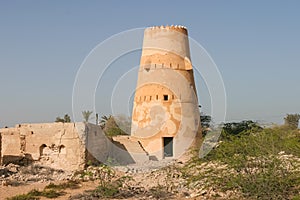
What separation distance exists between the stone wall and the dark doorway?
3.86 meters

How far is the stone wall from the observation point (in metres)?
14.2

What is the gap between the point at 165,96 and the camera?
1808 cm

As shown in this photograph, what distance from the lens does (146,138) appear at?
18.2m

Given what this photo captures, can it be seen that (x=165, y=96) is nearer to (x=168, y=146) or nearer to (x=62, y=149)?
(x=168, y=146)

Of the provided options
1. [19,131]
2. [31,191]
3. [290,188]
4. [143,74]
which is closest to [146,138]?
[143,74]

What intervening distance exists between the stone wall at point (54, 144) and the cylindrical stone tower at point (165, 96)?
132 inches

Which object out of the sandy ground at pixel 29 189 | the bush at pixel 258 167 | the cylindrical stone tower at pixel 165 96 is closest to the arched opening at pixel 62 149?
the sandy ground at pixel 29 189

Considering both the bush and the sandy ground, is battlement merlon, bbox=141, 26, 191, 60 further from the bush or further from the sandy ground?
the bush

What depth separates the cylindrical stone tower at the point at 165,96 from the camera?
17844mm

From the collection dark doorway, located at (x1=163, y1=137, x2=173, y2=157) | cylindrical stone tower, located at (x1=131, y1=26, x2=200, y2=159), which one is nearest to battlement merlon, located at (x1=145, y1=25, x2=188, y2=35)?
cylindrical stone tower, located at (x1=131, y1=26, x2=200, y2=159)

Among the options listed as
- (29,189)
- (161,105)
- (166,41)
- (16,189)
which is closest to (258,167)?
(29,189)

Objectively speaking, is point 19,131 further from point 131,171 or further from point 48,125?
point 131,171

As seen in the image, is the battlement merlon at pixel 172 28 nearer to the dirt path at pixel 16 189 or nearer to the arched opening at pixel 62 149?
the arched opening at pixel 62 149

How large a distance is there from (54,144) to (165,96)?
598 cm
